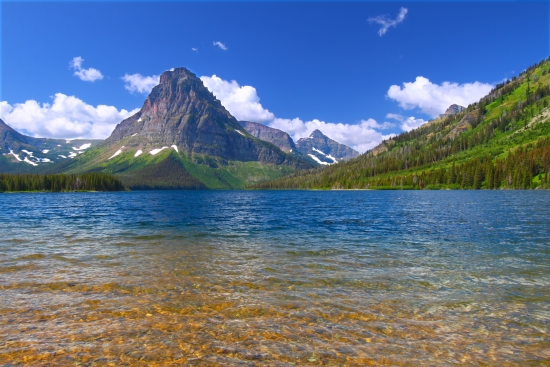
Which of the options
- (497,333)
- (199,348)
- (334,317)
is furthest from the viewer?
(334,317)

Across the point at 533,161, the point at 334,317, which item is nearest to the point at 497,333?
the point at 334,317

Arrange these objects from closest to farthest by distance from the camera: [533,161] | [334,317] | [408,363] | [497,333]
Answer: [408,363] < [497,333] < [334,317] < [533,161]

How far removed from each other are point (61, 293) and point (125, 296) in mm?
3531

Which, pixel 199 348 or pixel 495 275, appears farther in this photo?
pixel 495 275

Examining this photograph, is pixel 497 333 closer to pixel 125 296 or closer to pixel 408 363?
pixel 408 363

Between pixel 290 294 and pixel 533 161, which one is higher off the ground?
pixel 533 161

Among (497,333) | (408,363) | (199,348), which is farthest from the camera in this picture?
(497,333)

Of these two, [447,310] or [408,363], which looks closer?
[408,363]

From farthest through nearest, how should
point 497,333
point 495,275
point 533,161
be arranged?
point 533,161 < point 495,275 < point 497,333

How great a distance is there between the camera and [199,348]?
10.5m

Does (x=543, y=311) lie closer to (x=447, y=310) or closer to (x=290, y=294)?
(x=447, y=310)

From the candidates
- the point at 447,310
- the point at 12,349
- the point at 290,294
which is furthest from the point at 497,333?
the point at 12,349

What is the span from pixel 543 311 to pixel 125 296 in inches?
774

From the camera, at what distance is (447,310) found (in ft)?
46.0
